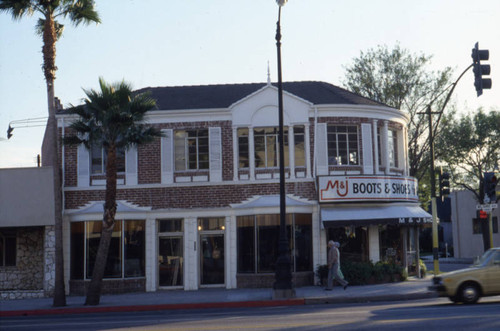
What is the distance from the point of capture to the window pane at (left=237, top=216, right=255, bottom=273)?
2502 cm

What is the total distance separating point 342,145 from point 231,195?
15.8 ft

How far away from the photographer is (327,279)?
24109 mm

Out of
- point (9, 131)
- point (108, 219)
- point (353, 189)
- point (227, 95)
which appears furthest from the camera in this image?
point (9, 131)

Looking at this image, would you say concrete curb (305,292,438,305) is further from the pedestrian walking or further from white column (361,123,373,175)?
white column (361,123,373,175)

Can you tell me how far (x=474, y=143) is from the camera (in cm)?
4216

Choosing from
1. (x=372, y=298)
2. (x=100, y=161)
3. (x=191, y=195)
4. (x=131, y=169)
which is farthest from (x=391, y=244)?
(x=100, y=161)

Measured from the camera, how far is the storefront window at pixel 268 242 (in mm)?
24922

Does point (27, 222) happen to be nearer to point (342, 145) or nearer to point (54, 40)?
point (54, 40)

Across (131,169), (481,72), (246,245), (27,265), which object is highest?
(481,72)

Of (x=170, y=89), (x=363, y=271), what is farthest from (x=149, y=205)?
(x=363, y=271)

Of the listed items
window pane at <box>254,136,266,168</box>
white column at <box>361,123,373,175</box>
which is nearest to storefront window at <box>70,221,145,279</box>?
window pane at <box>254,136,266,168</box>

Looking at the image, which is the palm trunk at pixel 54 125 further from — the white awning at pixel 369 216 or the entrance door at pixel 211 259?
the white awning at pixel 369 216

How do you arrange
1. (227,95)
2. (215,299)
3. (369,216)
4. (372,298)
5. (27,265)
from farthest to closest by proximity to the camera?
(227,95), (27,265), (369,216), (215,299), (372,298)

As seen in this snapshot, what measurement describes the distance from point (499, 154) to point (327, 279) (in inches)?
927
